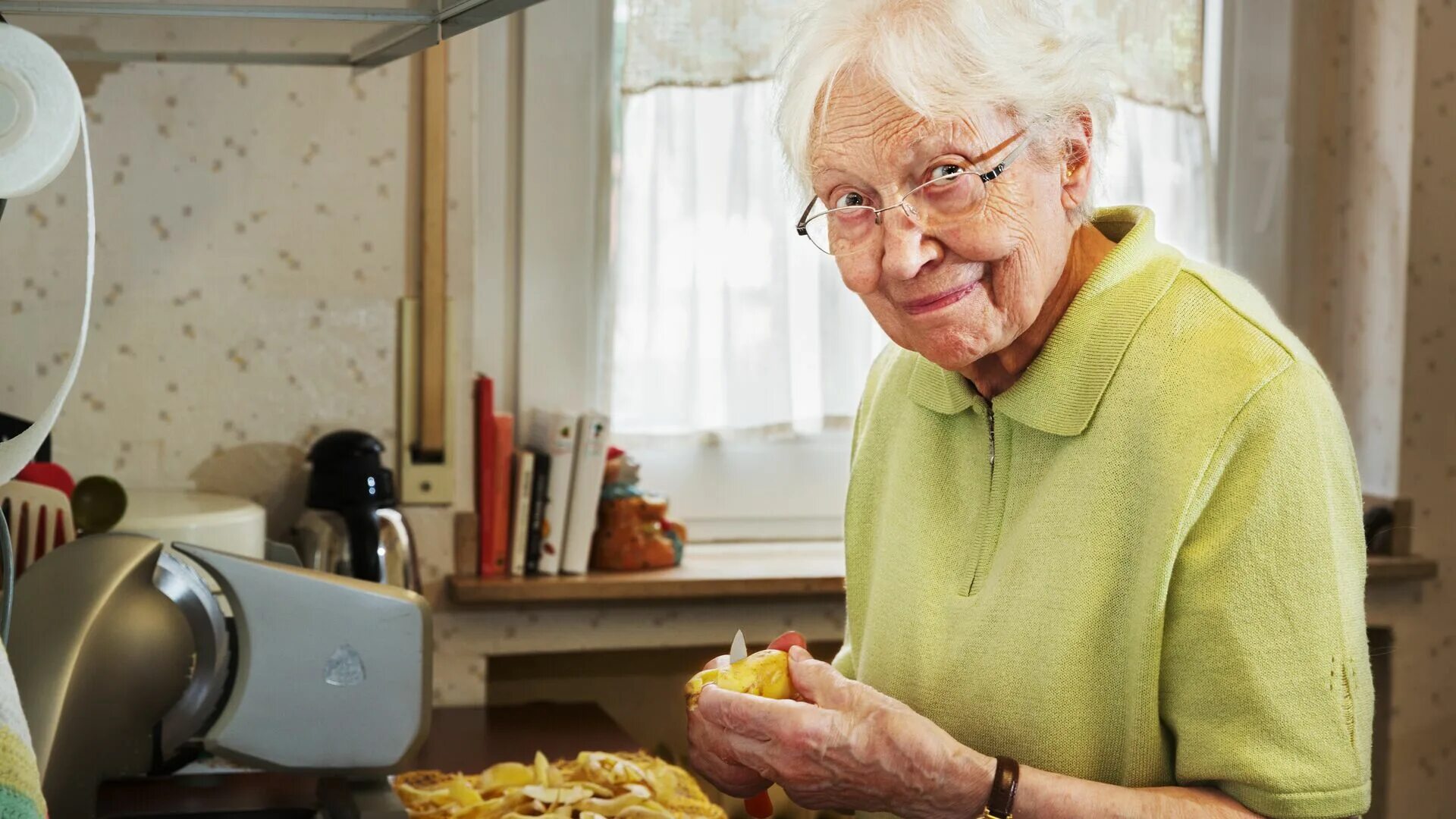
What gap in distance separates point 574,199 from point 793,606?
789 mm

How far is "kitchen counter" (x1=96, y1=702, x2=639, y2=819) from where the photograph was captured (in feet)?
4.27

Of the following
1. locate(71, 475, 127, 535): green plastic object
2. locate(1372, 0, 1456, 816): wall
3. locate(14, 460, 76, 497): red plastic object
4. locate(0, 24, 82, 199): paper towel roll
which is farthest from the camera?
locate(1372, 0, 1456, 816): wall

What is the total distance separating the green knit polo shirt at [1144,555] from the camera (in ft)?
3.08

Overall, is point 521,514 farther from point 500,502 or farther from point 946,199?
point 946,199

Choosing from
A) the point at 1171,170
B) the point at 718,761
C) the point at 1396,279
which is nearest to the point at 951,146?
the point at 718,761

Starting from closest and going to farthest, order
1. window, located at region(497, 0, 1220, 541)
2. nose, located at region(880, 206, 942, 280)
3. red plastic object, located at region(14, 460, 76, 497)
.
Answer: nose, located at region(880, 206, 942, 280)
red plastic object, located at region(14, 460, 76, 497)
window, located at region(497, 0, 1220, 541)

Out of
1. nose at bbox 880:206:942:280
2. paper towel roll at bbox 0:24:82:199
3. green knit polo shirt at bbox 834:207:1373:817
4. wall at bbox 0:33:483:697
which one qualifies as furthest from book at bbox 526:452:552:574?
paper towel roll at bbox 0:24:82:199

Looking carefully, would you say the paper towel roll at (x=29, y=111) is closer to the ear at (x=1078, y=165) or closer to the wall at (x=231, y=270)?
the ear at (x=1078, y=165)

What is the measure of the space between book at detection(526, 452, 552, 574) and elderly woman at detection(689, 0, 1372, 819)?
1.15 m

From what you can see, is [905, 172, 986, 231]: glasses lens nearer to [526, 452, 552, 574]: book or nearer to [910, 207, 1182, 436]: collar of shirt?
[910, 207, 1182, 436]: collar of shirt

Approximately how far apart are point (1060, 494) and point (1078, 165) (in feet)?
0.83

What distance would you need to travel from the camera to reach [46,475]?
170 cm

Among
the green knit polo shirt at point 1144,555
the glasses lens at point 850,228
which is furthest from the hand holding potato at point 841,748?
the glasses lens at point 850,228

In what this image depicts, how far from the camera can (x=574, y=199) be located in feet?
8.03
